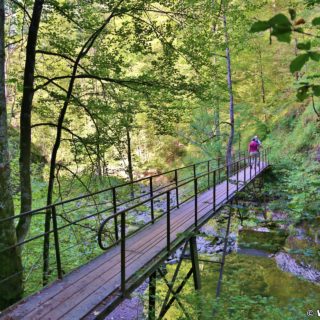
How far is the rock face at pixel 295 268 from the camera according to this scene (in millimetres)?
10022

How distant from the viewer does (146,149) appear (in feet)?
87.6

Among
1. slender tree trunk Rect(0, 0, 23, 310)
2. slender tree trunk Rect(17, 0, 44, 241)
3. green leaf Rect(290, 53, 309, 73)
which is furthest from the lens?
slender tree trunk Rect(17, 0, 44, 241)

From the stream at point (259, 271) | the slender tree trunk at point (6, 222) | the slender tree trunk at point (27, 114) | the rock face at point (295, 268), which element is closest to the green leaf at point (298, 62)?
the slender tree trunk at point (6, 222)

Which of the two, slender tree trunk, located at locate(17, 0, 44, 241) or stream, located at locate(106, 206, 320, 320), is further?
stream, located at locate(106, 206, 320, 320)

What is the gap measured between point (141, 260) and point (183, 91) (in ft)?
11.5

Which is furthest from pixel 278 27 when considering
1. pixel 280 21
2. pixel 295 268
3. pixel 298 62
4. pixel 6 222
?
pixel 295 268

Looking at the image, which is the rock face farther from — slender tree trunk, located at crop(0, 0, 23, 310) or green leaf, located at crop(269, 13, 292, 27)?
green leaf, located at crop(269, 13, 292, 27)

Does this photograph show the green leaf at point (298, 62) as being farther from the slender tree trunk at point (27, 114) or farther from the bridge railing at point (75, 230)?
the slender tree trunk at point (27, 114)

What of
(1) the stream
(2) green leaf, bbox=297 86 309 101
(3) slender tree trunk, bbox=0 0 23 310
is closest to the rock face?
(1) the stream

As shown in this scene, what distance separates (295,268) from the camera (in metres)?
10.7

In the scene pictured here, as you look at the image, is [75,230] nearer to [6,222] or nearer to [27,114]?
[27,114]

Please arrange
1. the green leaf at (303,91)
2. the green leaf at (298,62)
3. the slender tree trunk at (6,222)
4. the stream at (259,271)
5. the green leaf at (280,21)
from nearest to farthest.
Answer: the green leaf at (280,21)
the green leaf at (298,62)
the green leaf at (303,91)
the slender tree trunk at (6,222)
the stream at (259,271)

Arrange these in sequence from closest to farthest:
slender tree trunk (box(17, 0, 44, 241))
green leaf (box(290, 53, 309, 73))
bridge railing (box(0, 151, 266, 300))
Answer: green leaf (box(290, 53, 309, 73))
bridge railing (box(0, 151, 266, 300))
slender tree trunk (box(17, 0, 44, 241))

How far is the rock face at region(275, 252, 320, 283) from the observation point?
10022mm
